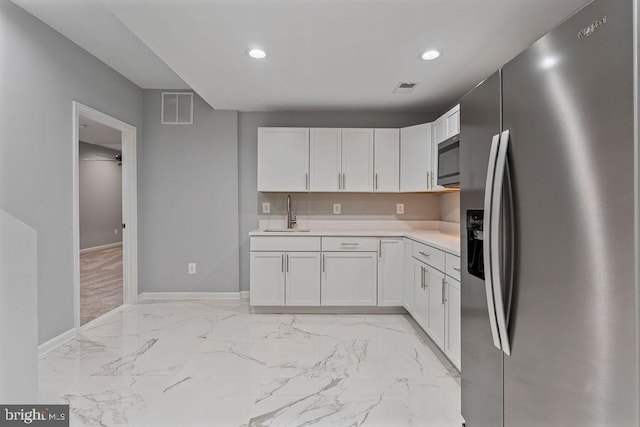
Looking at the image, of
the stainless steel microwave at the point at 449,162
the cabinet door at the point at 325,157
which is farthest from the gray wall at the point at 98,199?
the stainless steel microwave at the point at 449,162

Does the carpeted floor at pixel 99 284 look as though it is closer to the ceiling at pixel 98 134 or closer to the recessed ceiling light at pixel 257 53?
the ceiling at pixel 98 134

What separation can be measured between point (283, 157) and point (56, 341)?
2.61 metres

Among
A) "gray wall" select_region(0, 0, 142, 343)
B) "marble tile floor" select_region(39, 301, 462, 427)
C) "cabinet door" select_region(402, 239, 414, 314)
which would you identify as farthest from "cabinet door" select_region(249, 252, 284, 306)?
"gray wall" select_region(0, 0, 142, 343)

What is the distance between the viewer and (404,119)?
409 cm

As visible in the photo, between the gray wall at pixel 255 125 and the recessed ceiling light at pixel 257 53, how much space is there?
1538mm

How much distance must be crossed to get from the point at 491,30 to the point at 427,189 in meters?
1.67

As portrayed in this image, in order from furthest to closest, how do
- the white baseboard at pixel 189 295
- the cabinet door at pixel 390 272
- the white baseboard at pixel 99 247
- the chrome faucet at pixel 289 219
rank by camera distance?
the white baseboard at pixel 99 247 < the white baseboard at pixel 189 295 < the chrome faucet at pixel 289 219 < the cabinet door at pixel 390 272

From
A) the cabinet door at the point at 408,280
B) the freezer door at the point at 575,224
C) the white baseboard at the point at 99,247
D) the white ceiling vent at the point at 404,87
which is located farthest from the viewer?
the white baseboard at the point at 99,247

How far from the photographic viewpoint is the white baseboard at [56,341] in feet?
8.39

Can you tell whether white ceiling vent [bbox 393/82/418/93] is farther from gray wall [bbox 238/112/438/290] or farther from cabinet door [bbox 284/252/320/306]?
cabinet door [bbox 284/252/320/306]

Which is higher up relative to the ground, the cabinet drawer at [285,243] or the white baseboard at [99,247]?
the cabinet drawer at [285,243]

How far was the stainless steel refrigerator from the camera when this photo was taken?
0.73 meters

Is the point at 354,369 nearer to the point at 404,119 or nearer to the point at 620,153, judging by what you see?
the point at 620,153

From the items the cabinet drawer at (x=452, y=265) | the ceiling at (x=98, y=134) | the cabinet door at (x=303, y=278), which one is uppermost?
the ceiling at (x=98, y=134)
